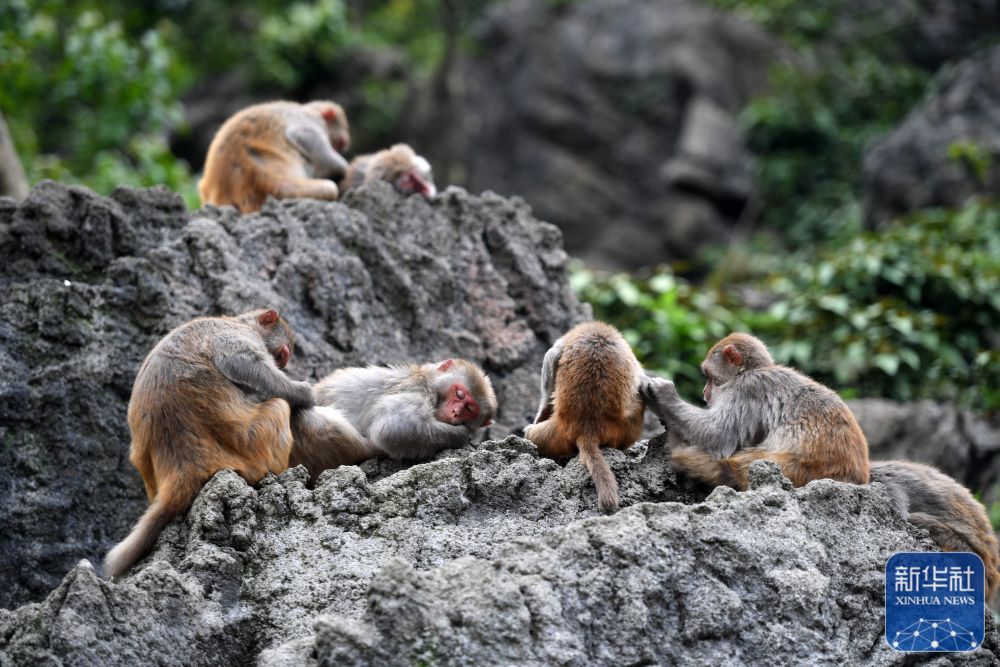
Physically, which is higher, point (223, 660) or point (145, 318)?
point (145, 318)

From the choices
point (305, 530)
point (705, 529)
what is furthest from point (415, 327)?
point (705, 529)

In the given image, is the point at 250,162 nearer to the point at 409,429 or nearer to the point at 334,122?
the point at 334,122

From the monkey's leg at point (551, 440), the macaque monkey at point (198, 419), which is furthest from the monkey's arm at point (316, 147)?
the monkey's leg at point (551, 440)

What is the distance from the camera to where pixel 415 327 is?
780 cm

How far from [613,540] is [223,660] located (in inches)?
64.4

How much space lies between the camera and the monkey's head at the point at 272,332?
6.10 m

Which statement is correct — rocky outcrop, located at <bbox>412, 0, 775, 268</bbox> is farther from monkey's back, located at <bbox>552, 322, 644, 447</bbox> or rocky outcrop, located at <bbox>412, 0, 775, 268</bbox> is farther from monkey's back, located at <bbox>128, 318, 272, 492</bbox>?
monkey's back, located at <bbox>128, 318, 272, 492</bbox>

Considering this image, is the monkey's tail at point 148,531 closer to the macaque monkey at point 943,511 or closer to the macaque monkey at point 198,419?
the macaque monkey at point 198,419

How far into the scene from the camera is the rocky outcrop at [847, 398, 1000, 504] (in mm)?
10062

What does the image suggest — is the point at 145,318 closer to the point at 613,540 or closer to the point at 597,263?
the point at 613,540

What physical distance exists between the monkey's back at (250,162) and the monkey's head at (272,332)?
2.52 meters

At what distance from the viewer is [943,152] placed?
50.0ft

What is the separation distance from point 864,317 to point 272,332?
7.41 metres

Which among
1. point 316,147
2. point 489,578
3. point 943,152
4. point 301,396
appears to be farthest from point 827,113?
point 489,578
